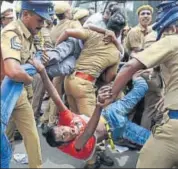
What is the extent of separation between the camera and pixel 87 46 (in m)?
4.07

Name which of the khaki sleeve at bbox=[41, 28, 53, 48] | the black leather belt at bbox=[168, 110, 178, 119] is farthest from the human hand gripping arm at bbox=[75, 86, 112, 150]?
the khaki sleeve at bbox=[41, 28, 53, 48]

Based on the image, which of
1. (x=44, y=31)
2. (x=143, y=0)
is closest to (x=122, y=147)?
(x=44, y=31)

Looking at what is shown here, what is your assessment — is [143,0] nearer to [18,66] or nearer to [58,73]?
[58,73]

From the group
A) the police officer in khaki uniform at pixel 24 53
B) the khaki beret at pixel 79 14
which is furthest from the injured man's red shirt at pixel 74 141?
the khaki beret at pixel 79 14

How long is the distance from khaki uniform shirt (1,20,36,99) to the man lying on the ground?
141 millimetres

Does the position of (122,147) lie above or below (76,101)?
below

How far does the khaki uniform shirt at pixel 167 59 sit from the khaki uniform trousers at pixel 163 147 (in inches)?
5.0

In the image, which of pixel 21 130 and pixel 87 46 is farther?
pixel 87 46

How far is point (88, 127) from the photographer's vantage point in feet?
9.64

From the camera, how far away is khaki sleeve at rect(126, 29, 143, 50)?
16.6ft

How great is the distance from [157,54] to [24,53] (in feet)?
3.92

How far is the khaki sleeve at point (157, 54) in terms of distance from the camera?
Result: 7.73 ft

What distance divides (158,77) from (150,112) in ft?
1.55

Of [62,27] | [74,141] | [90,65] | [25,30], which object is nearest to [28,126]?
[74,141]
